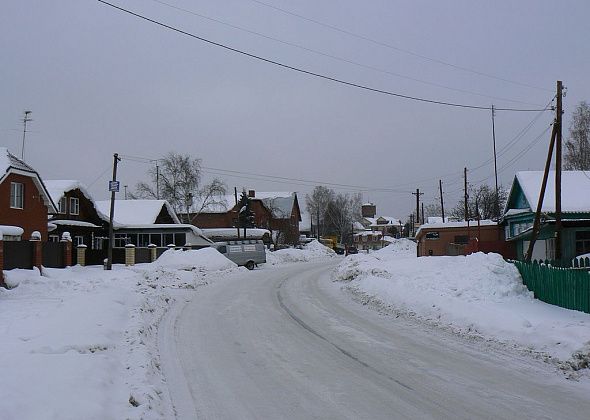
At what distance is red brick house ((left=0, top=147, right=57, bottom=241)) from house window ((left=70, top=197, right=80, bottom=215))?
783cm

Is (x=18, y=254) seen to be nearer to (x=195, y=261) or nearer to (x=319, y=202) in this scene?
(x=195, y=261)

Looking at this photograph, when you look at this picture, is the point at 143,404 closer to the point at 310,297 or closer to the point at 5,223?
the point at 310,297

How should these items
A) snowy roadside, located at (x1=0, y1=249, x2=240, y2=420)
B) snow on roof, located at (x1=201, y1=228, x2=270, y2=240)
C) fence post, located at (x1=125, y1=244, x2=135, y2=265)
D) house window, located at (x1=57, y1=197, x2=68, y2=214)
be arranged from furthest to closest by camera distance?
snow on roof, located at (x1=201, y1=228, x2=270, y2=240) → house window, located at (x1=57, y1=197, x2=68, y2=214) → fence post, located at (x1=125, y1=244, x2=135, y2=265) → snowy roadside, located at (x1=0, y1=249, x2=240, y2=420)

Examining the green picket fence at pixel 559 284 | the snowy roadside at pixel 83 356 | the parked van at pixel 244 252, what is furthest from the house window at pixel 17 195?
the green picket fence at pixel 559 284

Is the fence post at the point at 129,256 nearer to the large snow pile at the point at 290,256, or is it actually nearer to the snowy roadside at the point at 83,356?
the large snow pile at the point at 290,256

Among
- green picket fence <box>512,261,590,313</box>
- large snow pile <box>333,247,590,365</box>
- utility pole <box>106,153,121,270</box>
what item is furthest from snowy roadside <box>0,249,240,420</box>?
utility pole <box>106,153,121,270</box>

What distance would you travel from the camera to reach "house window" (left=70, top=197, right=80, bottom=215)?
4362 cm

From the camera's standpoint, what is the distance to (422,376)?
848 cm

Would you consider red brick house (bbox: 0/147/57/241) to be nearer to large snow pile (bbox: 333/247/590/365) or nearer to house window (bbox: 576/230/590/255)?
large snow pile (bbox: 333/247/590/365)

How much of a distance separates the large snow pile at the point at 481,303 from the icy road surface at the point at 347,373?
67cm

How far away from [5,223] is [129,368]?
27.4m

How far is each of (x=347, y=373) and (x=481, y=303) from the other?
6636 mm

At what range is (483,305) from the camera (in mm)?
13719

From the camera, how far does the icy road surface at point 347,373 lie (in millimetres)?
6879
